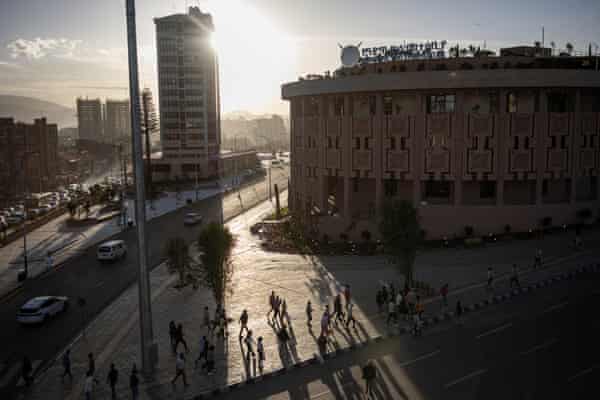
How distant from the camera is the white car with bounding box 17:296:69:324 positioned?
27.6m

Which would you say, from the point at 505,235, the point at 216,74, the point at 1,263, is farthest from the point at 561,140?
the point at 216,74

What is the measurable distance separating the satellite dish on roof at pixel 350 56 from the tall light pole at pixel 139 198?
1464 inches

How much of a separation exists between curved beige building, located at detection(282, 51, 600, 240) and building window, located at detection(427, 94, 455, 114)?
91 millimetres

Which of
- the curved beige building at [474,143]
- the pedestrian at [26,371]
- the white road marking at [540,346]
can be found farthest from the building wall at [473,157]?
the pedestrian at [26,371]

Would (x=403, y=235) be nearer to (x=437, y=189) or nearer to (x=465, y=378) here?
(x=465, y=378)

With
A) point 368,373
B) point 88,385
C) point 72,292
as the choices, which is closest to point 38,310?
point 72,292

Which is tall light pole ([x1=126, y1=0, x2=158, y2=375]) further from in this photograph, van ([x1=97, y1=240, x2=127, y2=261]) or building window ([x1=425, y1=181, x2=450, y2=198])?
building window ([x1=425, y1=181, x2=450, y2=198])

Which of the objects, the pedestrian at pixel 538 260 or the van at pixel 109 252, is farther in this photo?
the van at pixel 109 252

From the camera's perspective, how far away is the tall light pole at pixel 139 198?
64.7 feet

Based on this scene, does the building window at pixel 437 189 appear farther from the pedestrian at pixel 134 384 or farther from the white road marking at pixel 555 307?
the pedestrian at pixel 134 384

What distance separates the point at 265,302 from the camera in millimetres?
29938

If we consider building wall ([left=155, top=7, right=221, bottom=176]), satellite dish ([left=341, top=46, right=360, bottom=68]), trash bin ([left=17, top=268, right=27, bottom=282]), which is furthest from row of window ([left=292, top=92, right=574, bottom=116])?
building wall ([left=155, top=7, right=221, bottom=176])

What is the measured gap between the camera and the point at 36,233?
5631cm

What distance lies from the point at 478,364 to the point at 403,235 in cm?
904
